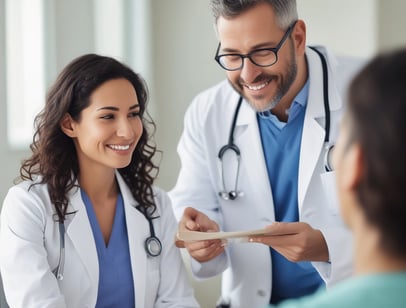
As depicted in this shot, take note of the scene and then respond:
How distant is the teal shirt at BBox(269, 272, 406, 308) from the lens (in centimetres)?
77

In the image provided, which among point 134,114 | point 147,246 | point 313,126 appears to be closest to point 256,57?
point 313,126

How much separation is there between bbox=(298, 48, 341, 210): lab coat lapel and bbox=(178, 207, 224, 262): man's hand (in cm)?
27

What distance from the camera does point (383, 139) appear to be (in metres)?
0.76

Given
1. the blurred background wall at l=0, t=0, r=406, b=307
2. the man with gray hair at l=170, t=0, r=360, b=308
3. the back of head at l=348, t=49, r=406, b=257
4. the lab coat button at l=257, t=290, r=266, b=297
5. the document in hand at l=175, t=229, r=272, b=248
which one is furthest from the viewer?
the blurred background wall at l=0, t=0, r=406, b=307

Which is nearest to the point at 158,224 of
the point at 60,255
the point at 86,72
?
the point at 60,255

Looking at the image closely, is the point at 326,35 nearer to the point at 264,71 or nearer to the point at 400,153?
the point at 264,71

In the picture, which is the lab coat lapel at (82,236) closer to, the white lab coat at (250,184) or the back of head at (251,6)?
the white lab coat at (250,184)

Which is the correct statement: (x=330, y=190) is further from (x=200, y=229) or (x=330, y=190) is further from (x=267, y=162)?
(x=200, y=229)

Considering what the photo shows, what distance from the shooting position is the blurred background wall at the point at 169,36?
129 inches

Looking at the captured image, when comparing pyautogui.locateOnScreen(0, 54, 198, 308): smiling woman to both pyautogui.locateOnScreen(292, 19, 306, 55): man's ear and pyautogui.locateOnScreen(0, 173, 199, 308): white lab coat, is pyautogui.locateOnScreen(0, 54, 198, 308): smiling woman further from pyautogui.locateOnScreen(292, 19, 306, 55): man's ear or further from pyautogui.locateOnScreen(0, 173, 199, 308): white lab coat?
pyautogui.locateOnScreen(292, 19, 306, 55): man's ear

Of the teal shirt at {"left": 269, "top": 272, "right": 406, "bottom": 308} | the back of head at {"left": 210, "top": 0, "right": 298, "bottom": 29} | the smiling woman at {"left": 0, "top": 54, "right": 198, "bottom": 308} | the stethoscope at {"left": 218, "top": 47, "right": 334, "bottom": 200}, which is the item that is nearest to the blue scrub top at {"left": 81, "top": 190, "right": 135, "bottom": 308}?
the smiling woman at {"left": 0, "top": 54, "right": 198, "bottom": 308}

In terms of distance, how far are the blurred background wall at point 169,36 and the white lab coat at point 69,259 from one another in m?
1.22

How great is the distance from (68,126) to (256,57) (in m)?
0.57

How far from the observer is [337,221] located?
6.53ft
